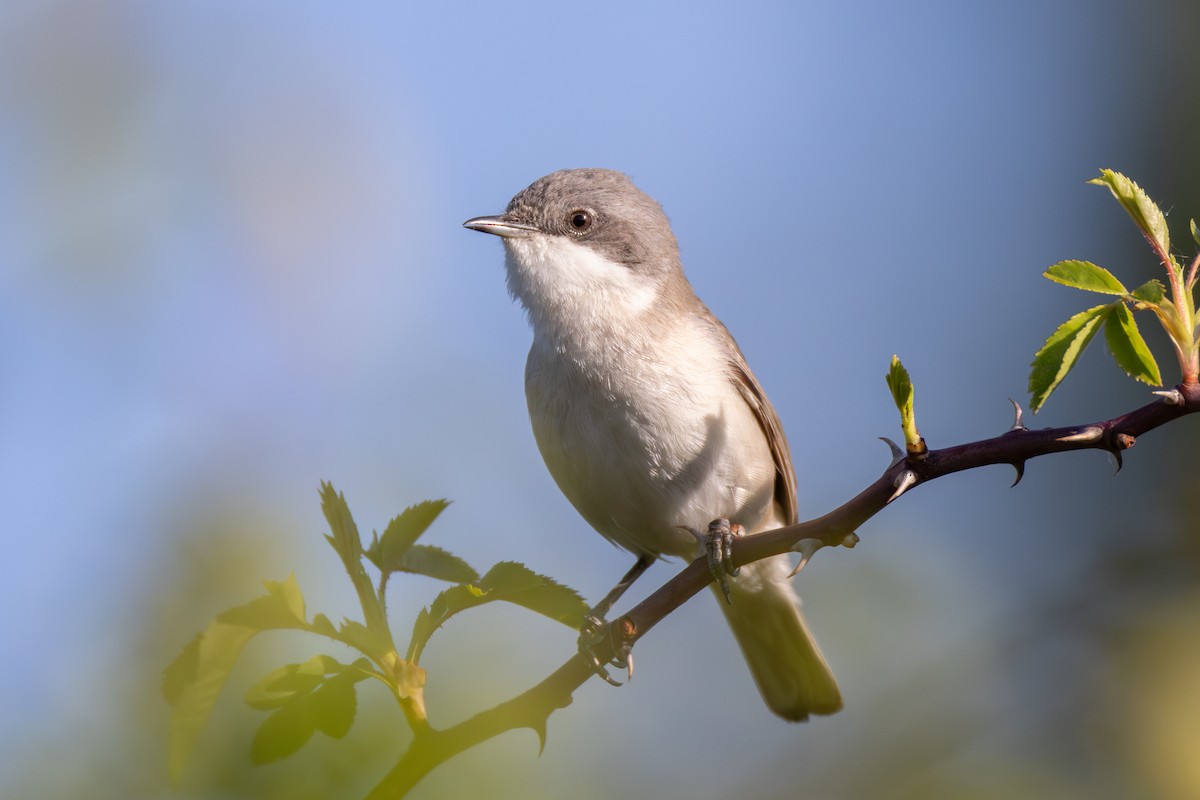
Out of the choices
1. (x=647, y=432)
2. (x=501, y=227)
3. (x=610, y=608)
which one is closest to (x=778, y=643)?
(x=610, y=608)

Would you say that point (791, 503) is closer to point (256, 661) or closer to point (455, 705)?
point (455, 705)

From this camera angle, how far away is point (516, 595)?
70.4 inches

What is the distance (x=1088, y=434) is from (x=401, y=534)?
1.10 m

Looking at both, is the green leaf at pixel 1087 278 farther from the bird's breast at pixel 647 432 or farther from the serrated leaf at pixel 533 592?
the bird's breast at pixel 647 432

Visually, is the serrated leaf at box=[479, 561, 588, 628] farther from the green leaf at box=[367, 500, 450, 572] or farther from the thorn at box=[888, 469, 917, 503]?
the thorn at box=[888, 469, 917, 503]

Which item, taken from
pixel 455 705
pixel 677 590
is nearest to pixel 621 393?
pixel 455 705

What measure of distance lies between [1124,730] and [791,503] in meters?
2.19

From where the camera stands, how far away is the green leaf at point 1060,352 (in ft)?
5.50

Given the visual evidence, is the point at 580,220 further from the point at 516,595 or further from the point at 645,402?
the point at 516,595

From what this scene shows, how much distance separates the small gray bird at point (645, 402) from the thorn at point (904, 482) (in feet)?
7.42

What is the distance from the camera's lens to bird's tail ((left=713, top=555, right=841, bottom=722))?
184 inches

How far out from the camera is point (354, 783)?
2082mm

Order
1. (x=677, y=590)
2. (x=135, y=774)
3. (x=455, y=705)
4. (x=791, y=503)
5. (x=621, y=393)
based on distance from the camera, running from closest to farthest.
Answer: (x=135, y=774), (x=677, y=590), (x=455, y=705), (x=621, y=393), (x=791, y=503)

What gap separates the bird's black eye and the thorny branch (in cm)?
304
